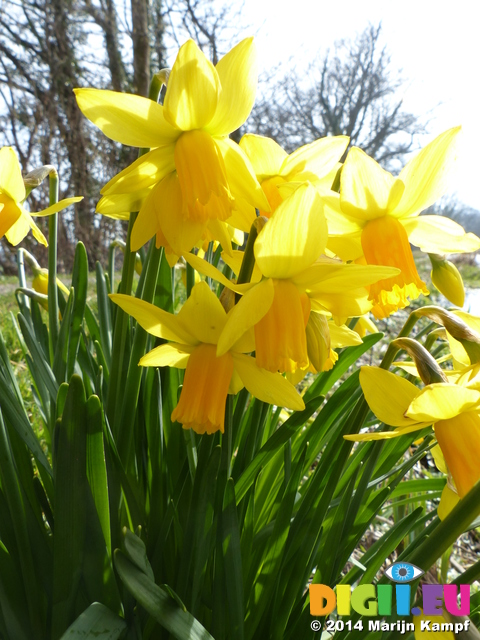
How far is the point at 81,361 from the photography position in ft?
3.76

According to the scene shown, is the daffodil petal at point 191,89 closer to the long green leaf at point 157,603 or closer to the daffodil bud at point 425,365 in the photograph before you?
the daffodil bud at point 425,365

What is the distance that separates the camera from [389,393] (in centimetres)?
57

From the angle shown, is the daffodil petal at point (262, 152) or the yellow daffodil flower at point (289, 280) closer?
the yellow daffodil flower at point (289, 280)

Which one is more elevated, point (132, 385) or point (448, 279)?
point (448, 279)

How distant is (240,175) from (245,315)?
0.76 ft

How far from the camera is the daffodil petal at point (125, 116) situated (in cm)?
58

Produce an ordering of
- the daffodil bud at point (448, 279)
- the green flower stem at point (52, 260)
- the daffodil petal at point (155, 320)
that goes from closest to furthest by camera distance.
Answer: the daffodil petal at point (155, 320)
the daffodil bud at point (448, 279)
the green flower stem at point (52, 260)

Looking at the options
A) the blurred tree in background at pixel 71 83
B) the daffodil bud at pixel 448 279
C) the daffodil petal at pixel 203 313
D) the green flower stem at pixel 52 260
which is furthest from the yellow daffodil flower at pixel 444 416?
the blurred tree in background at pixel 71 83

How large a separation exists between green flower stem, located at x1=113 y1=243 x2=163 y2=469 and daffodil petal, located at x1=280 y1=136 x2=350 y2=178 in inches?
10.5

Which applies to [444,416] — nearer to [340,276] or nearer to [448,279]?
[340,276]

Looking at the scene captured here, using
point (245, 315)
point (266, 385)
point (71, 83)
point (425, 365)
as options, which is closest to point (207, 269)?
point (245, 315)

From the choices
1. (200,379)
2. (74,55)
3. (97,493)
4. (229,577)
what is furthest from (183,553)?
(74,55)

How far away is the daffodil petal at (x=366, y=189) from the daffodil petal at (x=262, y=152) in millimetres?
121

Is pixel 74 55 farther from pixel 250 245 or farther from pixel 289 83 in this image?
pixel 250 245
